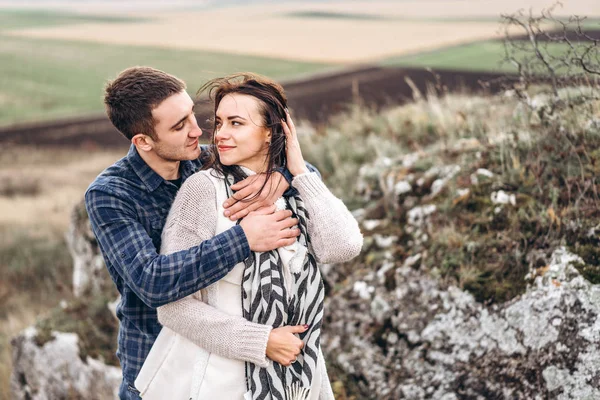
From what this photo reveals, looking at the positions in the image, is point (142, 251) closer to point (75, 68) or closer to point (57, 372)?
point (57, 372)

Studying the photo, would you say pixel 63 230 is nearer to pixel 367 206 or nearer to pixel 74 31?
pixel 367 206

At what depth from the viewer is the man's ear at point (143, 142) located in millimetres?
2668

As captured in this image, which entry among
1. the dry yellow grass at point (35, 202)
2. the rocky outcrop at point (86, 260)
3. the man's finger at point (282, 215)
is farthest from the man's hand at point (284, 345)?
the dry yellow grass at point (35, 202)

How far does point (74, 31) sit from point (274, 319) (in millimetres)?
57500

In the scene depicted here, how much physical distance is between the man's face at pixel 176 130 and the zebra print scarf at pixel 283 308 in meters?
0.59

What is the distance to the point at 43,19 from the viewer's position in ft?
208

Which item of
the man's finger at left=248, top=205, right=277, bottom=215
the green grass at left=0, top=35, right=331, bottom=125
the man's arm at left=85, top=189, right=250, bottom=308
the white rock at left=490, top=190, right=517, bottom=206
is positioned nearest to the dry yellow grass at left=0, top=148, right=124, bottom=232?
the green grass at left=0, top=35, right=331, bottom=125

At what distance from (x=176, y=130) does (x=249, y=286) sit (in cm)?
82

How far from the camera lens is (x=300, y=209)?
2.55 m

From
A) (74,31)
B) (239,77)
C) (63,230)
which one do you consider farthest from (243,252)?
(74,31)

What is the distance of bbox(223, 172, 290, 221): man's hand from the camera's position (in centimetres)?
241

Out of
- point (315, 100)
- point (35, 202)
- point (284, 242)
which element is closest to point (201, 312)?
point (284, 242)

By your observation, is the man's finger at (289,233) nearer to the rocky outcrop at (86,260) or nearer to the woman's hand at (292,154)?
the woman's hand at (292,154)

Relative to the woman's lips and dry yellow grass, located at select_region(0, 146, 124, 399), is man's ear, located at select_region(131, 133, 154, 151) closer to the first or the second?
the woman's lips
